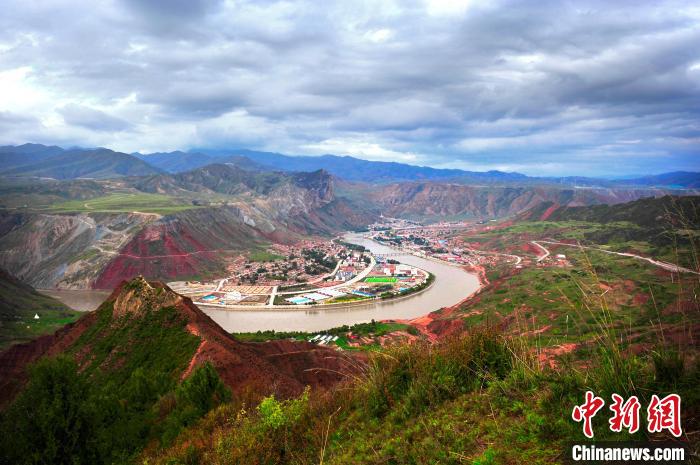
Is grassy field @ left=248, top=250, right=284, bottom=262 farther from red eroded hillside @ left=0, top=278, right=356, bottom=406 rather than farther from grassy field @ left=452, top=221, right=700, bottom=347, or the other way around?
red eroded hillside @ left=0, top=278, right=356, bottom=406

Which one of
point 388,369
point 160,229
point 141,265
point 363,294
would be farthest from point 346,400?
point 160,229

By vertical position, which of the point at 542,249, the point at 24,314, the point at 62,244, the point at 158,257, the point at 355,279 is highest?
the point at 62,244

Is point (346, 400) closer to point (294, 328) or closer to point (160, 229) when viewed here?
point (294, 328)

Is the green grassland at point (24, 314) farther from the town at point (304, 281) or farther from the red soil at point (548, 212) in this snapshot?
the red soil at point (548, 212)

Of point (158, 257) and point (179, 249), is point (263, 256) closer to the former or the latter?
point (179, 249)

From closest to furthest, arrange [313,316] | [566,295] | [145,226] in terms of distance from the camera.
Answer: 1. [566,295]
2. [313,316]
3. [145,226]

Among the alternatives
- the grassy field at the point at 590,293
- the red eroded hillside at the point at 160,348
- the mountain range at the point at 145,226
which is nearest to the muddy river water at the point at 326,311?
the grassy field at the point at 590,293

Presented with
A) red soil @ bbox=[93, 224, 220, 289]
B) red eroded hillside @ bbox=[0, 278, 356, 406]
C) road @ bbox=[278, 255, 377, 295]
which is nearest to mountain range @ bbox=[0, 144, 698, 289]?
red soil @ bbox=[93, 224, 220, 289]

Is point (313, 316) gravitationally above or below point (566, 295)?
below

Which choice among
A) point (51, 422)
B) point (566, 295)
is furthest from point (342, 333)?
point (51, 422)
